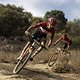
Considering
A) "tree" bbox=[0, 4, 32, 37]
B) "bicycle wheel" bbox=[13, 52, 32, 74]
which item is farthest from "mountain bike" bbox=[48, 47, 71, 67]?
"tree" bbox=[0, 4, 32, 37]

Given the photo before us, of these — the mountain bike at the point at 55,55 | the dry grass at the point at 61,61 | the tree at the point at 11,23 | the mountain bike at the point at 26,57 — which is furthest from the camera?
the tree at the point at 11,23

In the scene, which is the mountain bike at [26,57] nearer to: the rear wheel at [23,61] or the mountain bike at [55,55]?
the rear wheel at [23,61]

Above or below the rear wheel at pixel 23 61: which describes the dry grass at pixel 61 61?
above

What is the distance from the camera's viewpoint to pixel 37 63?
2359cm

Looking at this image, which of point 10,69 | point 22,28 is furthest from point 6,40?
point 10,69

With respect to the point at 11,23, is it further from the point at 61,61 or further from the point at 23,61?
the point at 23,61

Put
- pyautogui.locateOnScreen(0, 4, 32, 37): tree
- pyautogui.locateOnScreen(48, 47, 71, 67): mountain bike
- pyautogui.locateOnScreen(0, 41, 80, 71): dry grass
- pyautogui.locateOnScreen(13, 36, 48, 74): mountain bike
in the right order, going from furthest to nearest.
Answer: pyautogui.locateOnScreen(0, 4, 32, 37): tree
pyautogui.locateOnScreen(48, 47, 71, 67): mountain bike
pyautogui.locateOnScreen(0, 41, 80, 71): dry grass
pyautogui.locateOnScreen(13, 36, 48, 74): mountain bike

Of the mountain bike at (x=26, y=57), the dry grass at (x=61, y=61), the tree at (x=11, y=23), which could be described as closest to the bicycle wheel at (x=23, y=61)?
the mountain bike at (x=26, y=57)

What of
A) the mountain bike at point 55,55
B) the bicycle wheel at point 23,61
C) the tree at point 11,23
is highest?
the tree at point 11,23

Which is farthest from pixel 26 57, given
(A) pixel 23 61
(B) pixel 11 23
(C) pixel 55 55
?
(B) pixel 11 23

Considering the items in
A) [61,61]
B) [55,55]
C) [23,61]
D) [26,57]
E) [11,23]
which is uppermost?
[11,23]

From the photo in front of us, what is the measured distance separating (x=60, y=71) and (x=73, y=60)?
3.37 meters

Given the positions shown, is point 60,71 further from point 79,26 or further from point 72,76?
point 79,26

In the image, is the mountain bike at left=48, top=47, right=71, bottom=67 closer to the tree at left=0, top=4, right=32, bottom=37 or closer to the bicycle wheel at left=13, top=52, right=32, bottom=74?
the bicycle wheel at left=13, top=52, right=32, bottom=74
